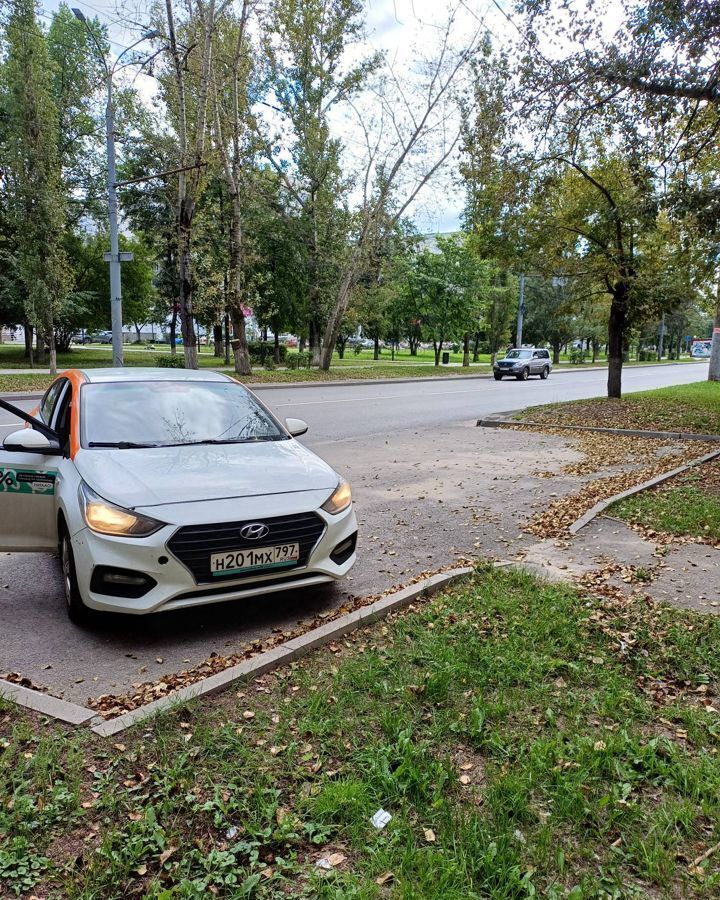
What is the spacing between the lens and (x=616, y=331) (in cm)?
1744

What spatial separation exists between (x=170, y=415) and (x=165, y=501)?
1.34 metres

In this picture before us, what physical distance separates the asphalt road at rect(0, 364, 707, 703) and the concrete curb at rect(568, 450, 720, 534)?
0.59 metres

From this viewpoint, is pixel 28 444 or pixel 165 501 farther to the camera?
pixel 28 444

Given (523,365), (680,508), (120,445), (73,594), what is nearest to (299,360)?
(523,365)

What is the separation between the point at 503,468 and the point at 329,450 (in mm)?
2869

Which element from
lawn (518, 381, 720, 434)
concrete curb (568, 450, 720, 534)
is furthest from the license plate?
lawn (518, 381, 720, 434)

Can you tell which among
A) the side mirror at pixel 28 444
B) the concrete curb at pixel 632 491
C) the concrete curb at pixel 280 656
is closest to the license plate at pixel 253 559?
the concrete curb at pixel 280 656

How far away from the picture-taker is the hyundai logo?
3.83 m

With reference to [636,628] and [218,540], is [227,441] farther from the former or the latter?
[636,628]

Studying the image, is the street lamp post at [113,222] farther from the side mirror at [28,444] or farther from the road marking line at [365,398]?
the side mirror at [28,444]

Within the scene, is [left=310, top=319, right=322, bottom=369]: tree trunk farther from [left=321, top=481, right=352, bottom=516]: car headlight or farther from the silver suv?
[left=321, top=481, right=352, bottom=516]: car headlight

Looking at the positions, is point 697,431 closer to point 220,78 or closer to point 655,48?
point 655,48

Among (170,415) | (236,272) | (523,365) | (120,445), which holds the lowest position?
(120,445)

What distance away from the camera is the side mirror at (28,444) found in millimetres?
4449
